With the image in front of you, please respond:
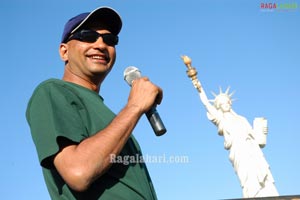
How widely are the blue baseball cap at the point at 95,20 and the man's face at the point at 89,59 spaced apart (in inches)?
1.6

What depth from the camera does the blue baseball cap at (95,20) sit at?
1692 mm

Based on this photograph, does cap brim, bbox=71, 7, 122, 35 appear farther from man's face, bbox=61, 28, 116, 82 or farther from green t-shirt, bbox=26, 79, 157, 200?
green t-shirt, bbox=26, 79, 157, 200

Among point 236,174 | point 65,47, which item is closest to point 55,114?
point 65,47

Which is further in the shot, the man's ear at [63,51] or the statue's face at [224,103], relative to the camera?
the statue's face at [224,103]

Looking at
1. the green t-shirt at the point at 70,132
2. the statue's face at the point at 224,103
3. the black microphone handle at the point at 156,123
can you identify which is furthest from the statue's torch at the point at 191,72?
the green t-shirt at the point at 70,132

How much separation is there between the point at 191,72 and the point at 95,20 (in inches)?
579

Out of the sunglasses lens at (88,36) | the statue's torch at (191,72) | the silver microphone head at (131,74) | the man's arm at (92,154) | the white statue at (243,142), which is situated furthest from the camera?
the statue's torch at (191,72)

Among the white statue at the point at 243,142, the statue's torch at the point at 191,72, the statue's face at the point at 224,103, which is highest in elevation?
the statue's torch at the point at 191,72

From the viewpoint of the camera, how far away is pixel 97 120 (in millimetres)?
1489

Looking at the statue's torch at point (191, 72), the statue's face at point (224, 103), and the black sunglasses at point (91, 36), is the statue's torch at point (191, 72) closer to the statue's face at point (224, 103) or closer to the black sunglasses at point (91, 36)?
the statue's face at point (224, 103)

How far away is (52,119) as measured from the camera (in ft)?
4.33

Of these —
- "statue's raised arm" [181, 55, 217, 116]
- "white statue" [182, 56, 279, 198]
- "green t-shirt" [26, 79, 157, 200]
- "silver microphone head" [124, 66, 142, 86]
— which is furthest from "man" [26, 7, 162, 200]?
"statue's raised arm" [181, 55, 217, 116]

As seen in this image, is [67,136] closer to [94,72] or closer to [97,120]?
[97,120]

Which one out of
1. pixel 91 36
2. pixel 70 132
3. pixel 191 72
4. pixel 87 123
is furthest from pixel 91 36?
pixel 191 72
